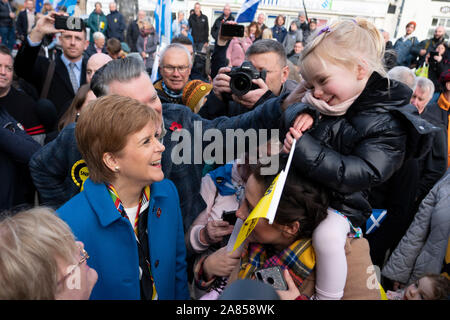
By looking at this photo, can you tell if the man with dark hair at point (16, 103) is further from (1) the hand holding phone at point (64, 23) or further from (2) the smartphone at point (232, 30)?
(2) the smartphone at point (232, 30)

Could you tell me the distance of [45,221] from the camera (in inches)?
42.2

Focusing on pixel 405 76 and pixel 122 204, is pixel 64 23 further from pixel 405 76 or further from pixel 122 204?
pixel 405 76

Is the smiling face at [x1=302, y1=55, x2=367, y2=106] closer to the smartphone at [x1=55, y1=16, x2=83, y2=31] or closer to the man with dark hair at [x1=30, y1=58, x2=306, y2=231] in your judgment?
the man with dark hair at [x1=30, y1=58, x2=306, y2=231]

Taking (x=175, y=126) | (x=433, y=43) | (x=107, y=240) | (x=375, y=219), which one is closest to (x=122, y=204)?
(x=107, y=240)

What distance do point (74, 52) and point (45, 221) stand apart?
306 centimetres

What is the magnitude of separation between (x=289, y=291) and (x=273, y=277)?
0.24ft

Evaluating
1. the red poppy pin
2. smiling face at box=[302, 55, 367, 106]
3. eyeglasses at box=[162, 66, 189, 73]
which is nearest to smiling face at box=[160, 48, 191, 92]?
eyeglasses at box=[162, 66, 189, 73]

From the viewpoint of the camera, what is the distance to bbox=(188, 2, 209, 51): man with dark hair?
11.3m

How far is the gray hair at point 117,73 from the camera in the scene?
177 cm

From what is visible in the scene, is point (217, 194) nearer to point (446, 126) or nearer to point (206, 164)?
point (206, 164)

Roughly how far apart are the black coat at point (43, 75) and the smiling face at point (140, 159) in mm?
2212

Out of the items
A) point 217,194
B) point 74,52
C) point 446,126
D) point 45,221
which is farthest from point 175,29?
point 45,221

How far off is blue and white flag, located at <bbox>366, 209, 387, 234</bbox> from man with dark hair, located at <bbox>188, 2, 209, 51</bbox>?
9.87 metres
